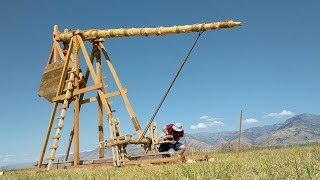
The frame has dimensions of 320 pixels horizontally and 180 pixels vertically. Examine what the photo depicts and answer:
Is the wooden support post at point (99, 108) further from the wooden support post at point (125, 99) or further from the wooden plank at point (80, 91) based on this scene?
the wooden plank at point (80, 91)

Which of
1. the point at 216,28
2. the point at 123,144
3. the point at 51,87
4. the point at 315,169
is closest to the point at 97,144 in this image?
the point at 123,144

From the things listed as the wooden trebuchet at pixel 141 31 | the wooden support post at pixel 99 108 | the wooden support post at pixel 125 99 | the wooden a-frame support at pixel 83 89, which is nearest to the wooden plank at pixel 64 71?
the wooden a-frame support at pixel 83 89

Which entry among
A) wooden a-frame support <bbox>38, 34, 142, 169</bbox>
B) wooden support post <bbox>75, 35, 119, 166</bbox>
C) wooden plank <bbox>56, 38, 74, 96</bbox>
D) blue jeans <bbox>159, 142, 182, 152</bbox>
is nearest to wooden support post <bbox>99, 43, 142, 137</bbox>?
wooden a-frame support <bbox>38, 34, 142, 169</bbox>

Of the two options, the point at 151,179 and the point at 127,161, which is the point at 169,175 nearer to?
the point at 151,179

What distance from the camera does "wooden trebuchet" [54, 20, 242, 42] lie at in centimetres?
1577

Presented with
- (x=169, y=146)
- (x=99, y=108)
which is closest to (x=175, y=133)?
(x=169, y=146)

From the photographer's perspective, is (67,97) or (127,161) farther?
(67,97)

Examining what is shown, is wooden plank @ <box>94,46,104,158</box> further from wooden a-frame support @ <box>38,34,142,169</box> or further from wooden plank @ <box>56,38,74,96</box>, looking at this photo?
wooden plank @ <box>56,38,74,96</box>

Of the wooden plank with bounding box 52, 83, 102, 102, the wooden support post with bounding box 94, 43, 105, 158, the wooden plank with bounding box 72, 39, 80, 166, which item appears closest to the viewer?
the wooden plank with bounding box 52, 83, 102, 102

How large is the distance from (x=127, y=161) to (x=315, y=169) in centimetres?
1167

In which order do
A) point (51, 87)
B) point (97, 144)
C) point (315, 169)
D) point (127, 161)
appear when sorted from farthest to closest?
1. point (51, 87)
2. point (97, 144)
3. point (127, 161)
4. point (315, 169)

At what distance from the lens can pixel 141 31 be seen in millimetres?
17891

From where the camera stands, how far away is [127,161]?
15250 millimetres

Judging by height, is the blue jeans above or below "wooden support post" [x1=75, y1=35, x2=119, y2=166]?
below
